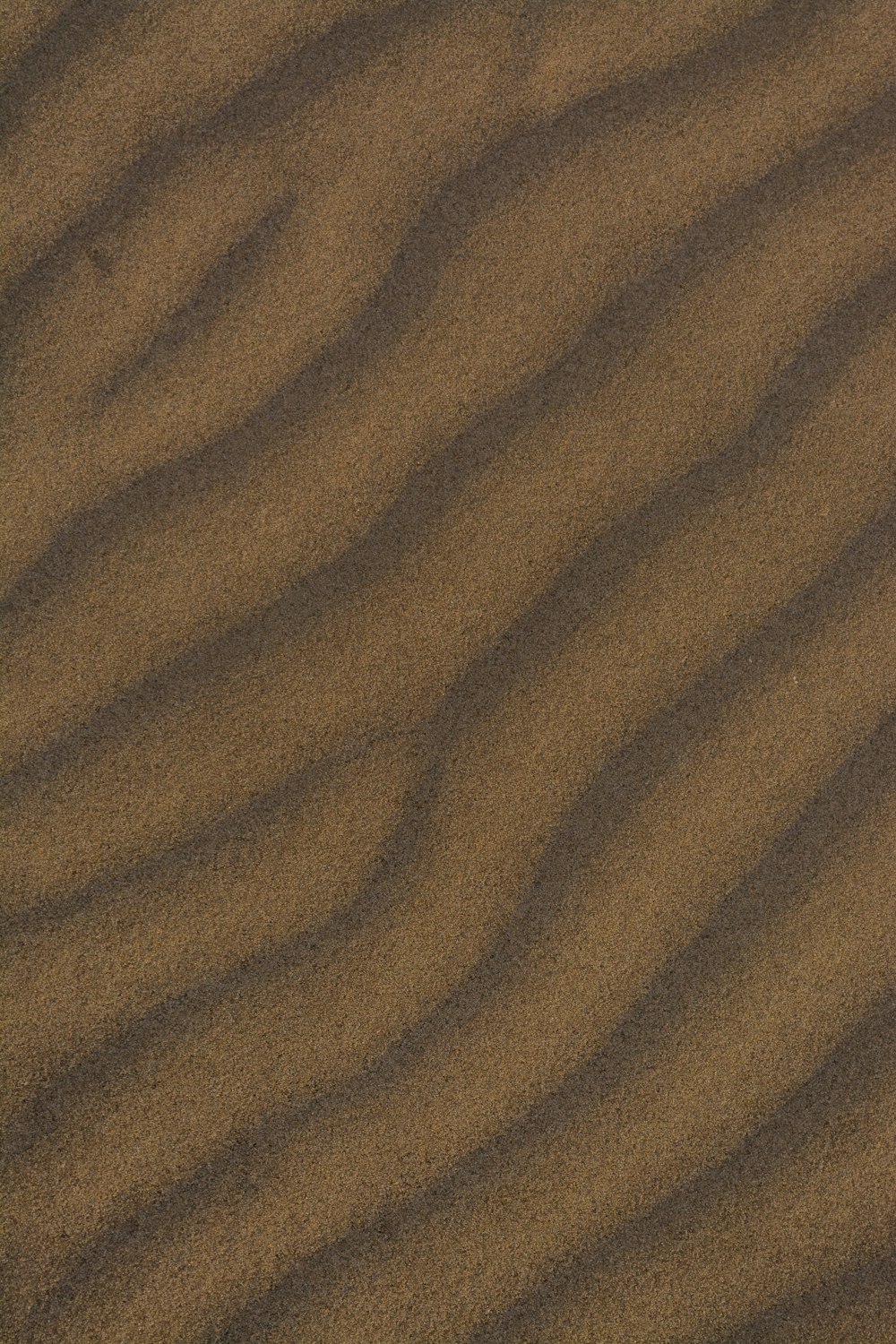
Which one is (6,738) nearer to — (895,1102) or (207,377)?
(207,377)

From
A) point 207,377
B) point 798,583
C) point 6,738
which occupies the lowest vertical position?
point 798,583

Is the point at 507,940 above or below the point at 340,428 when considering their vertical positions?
below

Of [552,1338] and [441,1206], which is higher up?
[441,1206]

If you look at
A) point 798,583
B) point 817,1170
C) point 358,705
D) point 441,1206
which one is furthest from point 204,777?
point 817,1170

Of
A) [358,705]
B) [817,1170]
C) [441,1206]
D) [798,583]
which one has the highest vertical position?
[358,705]

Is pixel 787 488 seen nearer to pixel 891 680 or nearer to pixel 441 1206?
pixel 891 680

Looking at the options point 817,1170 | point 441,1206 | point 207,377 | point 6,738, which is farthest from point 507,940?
point 207,377
